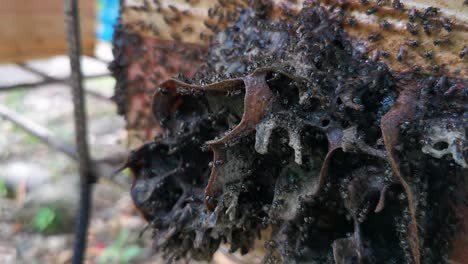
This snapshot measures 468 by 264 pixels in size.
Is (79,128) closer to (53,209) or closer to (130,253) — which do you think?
(130,253)

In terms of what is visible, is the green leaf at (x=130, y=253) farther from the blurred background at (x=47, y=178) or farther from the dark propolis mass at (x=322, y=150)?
the dark propolis mass at (x=322, y=150)

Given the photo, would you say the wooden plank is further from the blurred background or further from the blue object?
the blue object

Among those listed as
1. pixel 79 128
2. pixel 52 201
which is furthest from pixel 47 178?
pixel 79 128

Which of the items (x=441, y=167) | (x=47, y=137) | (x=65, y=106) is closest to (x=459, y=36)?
(x=441, y=167)

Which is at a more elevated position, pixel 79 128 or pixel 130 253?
pixel 79 128

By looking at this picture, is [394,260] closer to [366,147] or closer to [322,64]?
[366,147]

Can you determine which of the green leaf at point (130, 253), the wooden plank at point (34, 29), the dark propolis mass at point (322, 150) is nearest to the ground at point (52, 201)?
the green leaf at point (130, 253)
